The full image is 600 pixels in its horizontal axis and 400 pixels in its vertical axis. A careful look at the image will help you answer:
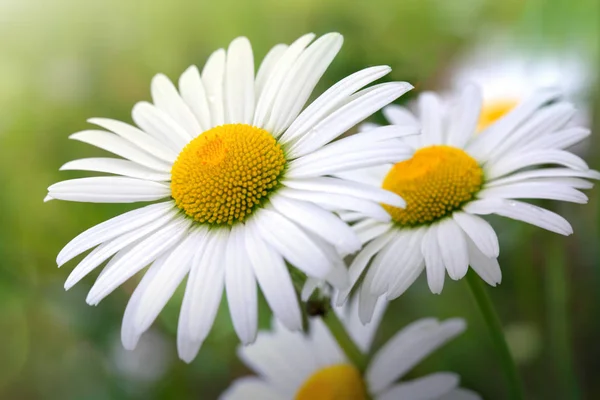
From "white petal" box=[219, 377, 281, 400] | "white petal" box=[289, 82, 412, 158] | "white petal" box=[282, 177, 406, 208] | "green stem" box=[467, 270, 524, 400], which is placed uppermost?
"white petal" box=[289, 82, 412, 158]

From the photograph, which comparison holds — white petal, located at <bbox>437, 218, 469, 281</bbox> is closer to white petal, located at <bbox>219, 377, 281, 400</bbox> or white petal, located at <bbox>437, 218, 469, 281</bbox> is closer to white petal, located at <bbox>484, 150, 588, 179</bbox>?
white petal, located at <bbox>484, 150, 588, 179</bbox>

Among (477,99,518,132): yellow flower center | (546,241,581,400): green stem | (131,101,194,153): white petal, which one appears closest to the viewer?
(131,101,194,153): white petal

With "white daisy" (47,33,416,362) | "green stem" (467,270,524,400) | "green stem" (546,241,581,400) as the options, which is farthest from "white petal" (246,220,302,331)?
"green stem" (546,241,581,400)

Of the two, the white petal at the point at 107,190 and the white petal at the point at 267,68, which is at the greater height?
the white petal at the point at 267,68

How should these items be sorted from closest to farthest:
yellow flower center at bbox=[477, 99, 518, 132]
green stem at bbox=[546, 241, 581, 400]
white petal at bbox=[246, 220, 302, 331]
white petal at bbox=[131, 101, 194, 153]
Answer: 1. white petal at bbox=[246, 220, 302, 331]
2. white petal at bbox=[131, 101, 194, 153]
3. green stem at bbox=[546, 241, 581, 400]
4. yellow flower center at bbox=[477, 99, 518, 132]

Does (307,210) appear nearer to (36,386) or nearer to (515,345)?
(515,345)

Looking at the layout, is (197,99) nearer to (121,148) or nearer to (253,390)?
(121,148)

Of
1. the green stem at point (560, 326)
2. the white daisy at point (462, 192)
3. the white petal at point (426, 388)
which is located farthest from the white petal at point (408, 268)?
the green stem at point (560, 326)

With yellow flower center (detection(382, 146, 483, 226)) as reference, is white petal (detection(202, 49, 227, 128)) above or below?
above

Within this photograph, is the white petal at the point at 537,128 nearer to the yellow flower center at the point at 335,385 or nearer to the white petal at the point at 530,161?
the white petal at the point at 530,161
